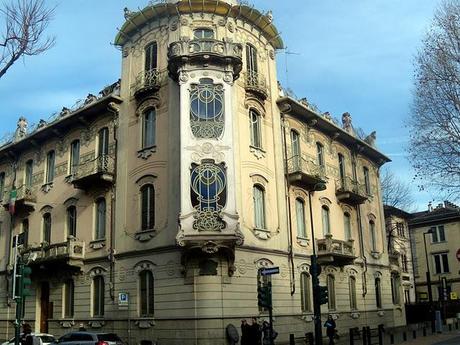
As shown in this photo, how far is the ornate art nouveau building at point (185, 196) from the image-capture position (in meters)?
24.0

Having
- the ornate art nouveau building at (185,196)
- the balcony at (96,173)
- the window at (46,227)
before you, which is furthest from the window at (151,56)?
the window at (46,227)

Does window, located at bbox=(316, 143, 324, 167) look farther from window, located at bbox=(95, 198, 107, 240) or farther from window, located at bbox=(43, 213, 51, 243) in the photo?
window, located at bbox=(43, 213, 51, 243)

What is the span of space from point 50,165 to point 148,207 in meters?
10.4

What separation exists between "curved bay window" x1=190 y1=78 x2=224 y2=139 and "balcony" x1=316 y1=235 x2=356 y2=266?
9549 millimetres

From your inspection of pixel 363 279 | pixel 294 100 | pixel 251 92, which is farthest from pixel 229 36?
pixel 363 279

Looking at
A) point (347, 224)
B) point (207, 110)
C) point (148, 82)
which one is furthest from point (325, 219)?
point (148, 82)

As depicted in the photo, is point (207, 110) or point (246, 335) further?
point (207, 110)

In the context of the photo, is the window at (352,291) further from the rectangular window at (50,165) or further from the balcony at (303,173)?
the rectangular window at (50,165)

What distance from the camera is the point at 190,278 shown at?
918 inches

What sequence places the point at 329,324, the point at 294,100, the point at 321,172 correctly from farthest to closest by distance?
1. the point at 321,172
2. the point at 294,100
3. the point at 329,324

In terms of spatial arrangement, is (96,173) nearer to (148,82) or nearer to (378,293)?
(148,82)

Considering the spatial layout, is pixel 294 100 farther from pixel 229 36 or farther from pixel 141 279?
pixel 141 279

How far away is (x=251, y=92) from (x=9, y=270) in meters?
18.9

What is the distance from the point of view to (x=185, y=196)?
24125 millimetres
